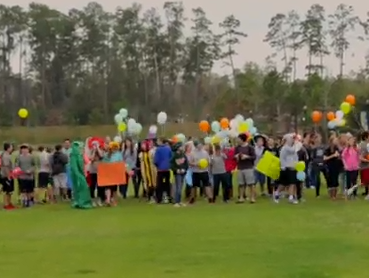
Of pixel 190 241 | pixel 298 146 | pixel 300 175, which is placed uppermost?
pixel 298 146

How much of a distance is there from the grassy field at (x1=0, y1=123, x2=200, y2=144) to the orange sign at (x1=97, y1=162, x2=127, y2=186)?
4851 cm

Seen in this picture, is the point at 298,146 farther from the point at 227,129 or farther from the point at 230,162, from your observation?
the point at 227,129

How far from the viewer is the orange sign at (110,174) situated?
73.4ft

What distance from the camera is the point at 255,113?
74.7 m

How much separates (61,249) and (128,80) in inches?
2979

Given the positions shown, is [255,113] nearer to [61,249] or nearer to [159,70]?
[159,70]

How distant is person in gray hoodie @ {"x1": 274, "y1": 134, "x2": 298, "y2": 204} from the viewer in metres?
21.6

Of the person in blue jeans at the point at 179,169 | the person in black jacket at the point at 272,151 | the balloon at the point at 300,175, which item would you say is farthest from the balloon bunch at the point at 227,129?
the balloon at the point at 300,175

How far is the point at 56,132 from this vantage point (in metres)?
76.9

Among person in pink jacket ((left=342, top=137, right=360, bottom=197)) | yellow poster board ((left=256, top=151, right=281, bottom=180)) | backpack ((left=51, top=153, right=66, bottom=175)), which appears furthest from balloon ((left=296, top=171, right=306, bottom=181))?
backpack ((left=51, top=153, right=66, bottom=175))

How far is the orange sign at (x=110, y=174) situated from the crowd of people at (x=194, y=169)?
18 cm

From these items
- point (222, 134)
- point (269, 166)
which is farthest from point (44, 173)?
point (269, 166)

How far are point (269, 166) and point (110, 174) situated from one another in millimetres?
3974

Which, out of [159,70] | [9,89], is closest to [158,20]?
[159,70]
